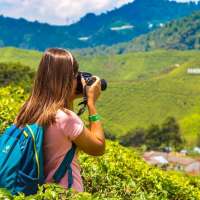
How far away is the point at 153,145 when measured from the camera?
3351 inches

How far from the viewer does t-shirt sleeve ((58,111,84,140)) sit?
11.9ft

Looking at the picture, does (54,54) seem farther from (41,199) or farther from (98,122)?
(41,199)

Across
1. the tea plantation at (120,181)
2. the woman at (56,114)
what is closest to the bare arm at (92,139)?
the woman at (56,114)

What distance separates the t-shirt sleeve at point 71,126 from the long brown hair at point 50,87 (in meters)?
0.08

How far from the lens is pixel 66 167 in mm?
3758

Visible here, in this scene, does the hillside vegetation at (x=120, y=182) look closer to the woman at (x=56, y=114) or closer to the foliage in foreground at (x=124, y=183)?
the foliage in foreground at (x=124, y=183)

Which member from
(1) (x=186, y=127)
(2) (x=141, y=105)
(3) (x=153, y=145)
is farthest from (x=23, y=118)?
(2) (x=141, y=105)

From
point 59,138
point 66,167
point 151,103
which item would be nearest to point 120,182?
point 66,167

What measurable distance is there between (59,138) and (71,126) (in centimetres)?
12

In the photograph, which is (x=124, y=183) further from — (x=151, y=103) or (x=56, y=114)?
(x=151, y=103)

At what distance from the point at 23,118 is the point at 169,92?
14133 centimetres

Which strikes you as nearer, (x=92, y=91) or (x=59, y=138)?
(x=59, y=138)

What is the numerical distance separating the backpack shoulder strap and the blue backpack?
0.17m

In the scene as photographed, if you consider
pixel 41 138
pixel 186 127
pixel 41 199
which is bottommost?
pixel 186 127
